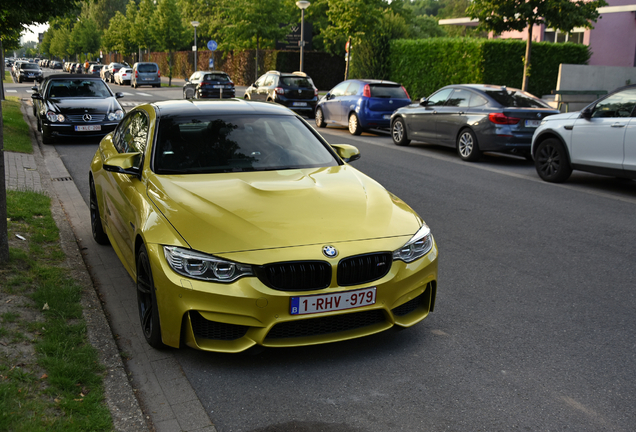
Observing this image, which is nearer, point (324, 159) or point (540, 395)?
point (540, 395)

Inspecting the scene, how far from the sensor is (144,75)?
4731 centimetres

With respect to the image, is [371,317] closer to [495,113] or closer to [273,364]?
[273,364]

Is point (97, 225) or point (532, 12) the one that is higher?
point (532, 12)

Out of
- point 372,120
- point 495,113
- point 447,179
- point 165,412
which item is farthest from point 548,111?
point 165,412

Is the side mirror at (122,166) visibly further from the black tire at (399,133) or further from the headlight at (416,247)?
the black tire at (399,133)

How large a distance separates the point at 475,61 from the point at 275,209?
25.9 metres

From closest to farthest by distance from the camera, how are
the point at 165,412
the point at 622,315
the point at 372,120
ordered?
the point at 165,412 → the point at 622,315 → the point at 372,120

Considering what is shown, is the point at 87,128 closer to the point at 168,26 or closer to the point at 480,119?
the point at 480,119

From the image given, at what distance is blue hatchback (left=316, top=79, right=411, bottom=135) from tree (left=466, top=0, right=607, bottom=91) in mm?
4443

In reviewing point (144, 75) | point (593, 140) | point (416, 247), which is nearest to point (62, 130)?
point (593, 140)

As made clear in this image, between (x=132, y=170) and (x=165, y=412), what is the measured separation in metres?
2.11

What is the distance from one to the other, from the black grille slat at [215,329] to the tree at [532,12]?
18314 millimetres

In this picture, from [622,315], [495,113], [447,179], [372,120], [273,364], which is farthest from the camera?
[372,120]

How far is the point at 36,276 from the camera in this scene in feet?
17.4
